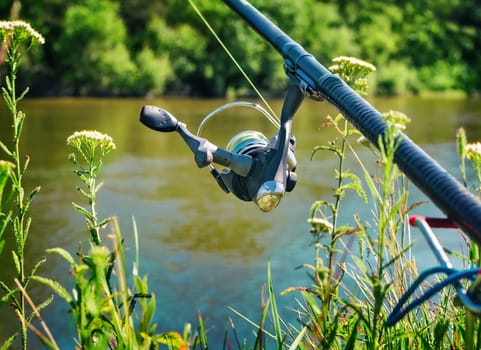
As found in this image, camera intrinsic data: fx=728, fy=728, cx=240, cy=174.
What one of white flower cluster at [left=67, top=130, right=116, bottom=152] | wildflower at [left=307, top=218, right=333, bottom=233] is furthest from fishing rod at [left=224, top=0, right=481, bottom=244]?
wildflower at [left=307, top=218, right=333, bottom=233]

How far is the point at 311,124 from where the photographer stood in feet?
38.4

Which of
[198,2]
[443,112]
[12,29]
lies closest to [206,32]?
[198,2]

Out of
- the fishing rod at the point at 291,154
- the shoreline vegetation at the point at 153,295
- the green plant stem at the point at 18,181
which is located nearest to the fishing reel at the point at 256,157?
the fishing rod at the point at 291,154

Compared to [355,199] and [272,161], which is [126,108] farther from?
[272,161]

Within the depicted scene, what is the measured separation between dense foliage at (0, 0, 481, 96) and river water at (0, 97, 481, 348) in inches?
368

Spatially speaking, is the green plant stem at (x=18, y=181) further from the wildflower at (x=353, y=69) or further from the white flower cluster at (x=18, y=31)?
the wildflower at (x=353, y=69)

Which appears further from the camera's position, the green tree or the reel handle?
the green tree

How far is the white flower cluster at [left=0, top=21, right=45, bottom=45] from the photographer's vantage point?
1354mm

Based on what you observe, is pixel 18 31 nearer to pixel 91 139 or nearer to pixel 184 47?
pixel 91 139

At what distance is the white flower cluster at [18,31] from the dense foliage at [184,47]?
17.7 metres

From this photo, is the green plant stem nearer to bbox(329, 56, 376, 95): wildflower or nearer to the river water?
the river water

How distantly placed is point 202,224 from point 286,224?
595 millimetres

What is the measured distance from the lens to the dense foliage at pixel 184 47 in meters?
19.1

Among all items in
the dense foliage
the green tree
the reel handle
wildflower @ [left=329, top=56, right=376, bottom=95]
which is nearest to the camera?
the reel handle
